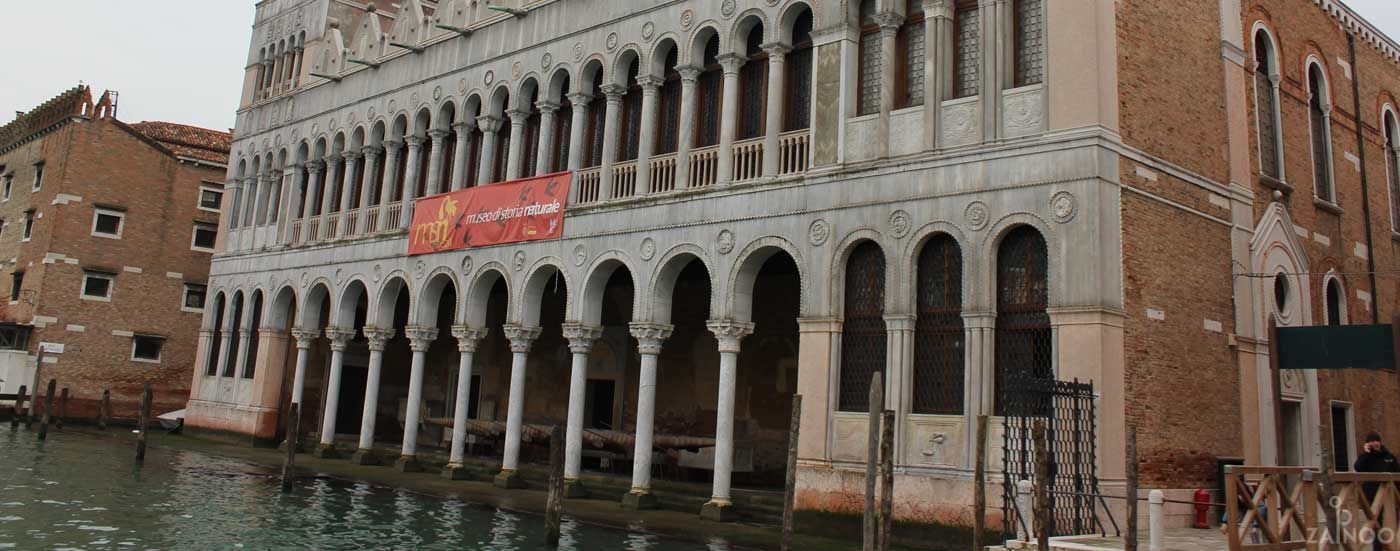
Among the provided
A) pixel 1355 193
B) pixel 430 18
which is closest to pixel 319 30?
pixel 430 18

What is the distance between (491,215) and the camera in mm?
20109

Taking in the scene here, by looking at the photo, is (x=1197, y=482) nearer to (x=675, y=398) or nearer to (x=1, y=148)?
(x=675, y=398)

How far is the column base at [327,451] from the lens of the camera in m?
23.1

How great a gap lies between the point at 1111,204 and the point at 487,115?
1255cm

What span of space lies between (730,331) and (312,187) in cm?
1433

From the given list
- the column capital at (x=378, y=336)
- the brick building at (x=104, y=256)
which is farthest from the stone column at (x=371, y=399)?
the brick building at (x=104, y=256)

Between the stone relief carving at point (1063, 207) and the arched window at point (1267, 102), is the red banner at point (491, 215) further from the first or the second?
the arched window at point (1267, 102)

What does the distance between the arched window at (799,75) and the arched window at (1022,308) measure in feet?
13.7

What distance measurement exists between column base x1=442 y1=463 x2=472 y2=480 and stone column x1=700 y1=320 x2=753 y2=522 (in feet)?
20.0

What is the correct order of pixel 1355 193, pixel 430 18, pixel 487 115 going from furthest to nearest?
pixel 430 18
pixel 487 115
pixel 1355 193

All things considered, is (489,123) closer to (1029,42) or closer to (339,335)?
(339,335)

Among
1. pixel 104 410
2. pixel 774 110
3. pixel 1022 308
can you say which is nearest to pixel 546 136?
pixel 774 110

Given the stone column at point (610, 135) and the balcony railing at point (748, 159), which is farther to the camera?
the stone column at point (610, 135)

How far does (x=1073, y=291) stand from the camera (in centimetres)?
1202
